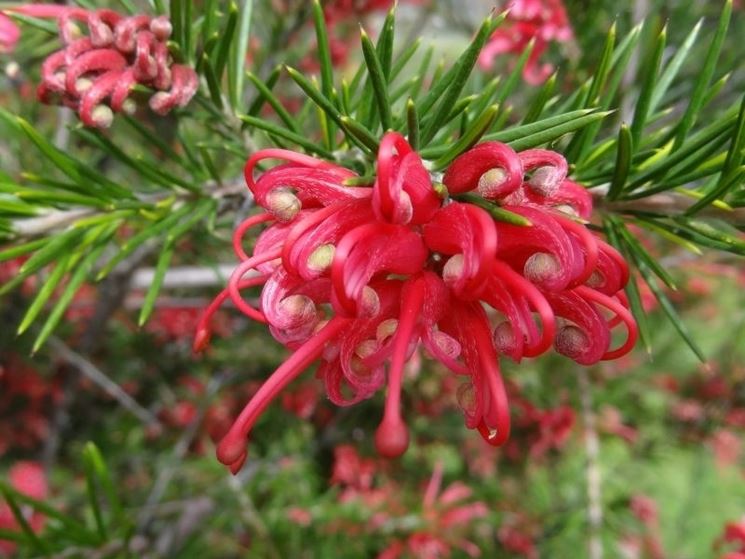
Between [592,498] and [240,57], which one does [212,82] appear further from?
[592,498]

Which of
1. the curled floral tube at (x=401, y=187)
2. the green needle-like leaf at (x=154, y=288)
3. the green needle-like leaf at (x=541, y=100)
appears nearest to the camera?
the curled floral tube at (x=401, y=187)

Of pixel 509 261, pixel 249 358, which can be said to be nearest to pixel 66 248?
pixel 509 261

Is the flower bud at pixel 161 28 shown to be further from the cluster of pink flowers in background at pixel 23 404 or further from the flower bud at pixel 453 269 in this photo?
the cluster of pink flowers in background at pixel 23 404

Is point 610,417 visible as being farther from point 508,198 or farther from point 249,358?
point 508,198

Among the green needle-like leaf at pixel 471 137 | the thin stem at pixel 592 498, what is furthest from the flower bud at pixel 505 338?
the thin stem at pixel 592 498

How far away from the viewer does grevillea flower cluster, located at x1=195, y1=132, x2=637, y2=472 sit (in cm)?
36

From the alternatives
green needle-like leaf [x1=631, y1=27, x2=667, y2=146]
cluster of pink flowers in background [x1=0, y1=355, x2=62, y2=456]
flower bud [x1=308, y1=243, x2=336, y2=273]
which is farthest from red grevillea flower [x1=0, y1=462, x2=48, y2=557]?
green needle-like leaf [x1=631, y1=27, x2=667, y2=146]

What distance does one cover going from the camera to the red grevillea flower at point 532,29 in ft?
2.91

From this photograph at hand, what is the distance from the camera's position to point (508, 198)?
1.28 ft

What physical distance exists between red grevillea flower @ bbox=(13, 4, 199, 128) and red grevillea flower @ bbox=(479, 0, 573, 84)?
1.54 feet

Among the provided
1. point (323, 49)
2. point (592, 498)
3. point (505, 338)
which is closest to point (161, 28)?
point (323, 49)

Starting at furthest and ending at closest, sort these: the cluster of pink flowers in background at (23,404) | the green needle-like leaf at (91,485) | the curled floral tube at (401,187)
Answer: the cluster of pink flowers in background at (23,404) < the green needle-like leaf at (91,485) < the curled floral tube at (401,187)

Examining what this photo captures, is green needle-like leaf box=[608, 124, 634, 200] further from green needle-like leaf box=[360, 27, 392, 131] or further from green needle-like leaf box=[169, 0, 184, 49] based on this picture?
green needle-like leaf box=[169, 0, 184, 49]

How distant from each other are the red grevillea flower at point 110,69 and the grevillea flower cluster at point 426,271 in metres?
0.15
